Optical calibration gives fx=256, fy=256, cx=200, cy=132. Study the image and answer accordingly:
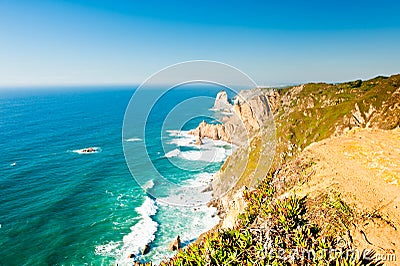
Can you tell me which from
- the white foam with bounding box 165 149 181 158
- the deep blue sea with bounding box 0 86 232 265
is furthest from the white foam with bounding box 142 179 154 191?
the white foam with bounding box 165 149 181 158

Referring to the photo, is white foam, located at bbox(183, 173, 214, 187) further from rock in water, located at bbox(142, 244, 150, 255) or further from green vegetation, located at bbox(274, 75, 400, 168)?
rock in water, located at bbox(142, 244, 150, 255)

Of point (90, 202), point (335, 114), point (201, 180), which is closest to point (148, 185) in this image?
point (201, 180)

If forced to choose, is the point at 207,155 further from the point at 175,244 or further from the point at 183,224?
the point at 175,244

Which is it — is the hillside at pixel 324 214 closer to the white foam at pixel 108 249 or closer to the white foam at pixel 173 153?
the white foam at pixel 108 249

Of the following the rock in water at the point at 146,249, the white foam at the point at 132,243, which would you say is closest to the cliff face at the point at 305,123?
the rock in water at the point at 146,249

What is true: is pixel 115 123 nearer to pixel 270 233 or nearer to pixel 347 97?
pixel 347 97
